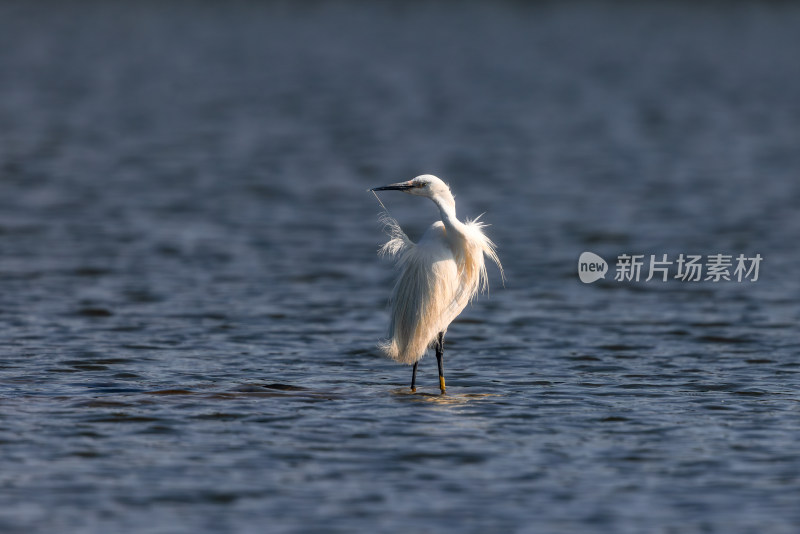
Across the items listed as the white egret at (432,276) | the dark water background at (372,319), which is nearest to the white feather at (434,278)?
the white egret at (432,276)

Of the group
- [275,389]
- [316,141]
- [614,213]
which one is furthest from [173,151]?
[275,389]

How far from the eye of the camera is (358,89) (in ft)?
138

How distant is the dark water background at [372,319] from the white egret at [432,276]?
1.77 ft

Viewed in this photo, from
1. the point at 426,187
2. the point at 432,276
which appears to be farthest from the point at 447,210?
the point at 432,276

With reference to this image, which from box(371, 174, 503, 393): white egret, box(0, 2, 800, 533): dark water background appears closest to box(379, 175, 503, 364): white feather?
box(371, 174, 503, 393): white egret

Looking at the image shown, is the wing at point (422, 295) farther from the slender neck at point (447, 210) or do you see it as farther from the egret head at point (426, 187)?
the egret head at point (426, 187)

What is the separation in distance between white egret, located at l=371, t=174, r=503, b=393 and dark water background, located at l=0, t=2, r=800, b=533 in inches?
21.2

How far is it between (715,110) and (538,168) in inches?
482

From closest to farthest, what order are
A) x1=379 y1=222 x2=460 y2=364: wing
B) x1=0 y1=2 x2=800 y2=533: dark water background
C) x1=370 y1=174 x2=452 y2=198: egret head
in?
x1=0 y1=2 x2=800 y2=533: dark water background, x1=370 y1=174 x2=452 y2=198: egret head, x1=379 y1=222 x2=460 y2=364: wing

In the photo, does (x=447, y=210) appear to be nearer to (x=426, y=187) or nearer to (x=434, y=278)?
(x=426, y=187)

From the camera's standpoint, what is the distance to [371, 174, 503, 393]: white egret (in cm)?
1077

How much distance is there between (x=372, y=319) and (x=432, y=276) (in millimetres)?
3997

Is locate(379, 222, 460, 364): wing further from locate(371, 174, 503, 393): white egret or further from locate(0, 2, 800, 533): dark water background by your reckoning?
locate(0, 2, 800, 533): dark water background

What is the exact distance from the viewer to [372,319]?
14.8 metres
